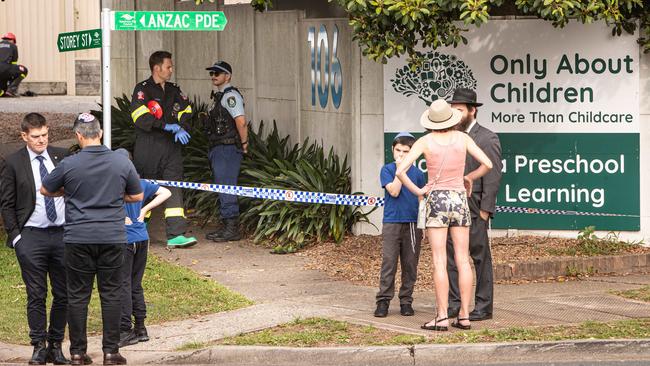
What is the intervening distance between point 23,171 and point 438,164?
3.02m

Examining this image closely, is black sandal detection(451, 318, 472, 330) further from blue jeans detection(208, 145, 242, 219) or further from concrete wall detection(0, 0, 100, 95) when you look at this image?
concrete wall detection(0, 0, 100, 95)

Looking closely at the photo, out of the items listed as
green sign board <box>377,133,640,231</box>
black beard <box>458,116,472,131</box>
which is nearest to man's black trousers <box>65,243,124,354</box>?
black beard <box>458,116,472,131</box>

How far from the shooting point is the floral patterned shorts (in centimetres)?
960

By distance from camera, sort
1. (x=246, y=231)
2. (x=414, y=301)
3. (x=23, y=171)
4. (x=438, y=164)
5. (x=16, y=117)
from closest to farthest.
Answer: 1. (x=23, y=171)
2. (x=438, y=164)
3. (x=414, y=301)
4. (x=246, y=231)
5. (x=16, y=117)

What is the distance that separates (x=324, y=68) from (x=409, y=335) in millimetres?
5852

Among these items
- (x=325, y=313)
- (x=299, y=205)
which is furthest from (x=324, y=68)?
(x=325, y=313)

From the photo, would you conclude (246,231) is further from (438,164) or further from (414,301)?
(438,164)

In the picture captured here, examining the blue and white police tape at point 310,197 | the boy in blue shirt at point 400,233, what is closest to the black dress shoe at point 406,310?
the boy in blue shirt at point 400,233

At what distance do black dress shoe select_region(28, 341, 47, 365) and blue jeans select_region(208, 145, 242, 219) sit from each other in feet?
17.1

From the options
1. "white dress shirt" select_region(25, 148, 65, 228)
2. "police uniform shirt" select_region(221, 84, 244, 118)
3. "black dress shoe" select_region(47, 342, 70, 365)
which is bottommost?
"black dress shoe" select_region(47, 342, 70, 365)

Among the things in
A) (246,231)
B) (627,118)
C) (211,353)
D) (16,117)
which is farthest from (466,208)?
(16,117)

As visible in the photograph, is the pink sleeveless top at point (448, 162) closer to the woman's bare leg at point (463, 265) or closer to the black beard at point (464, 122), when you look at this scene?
the woman's bare leg at point (463, 265)

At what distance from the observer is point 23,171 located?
350 inches

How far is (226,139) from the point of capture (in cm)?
1412
